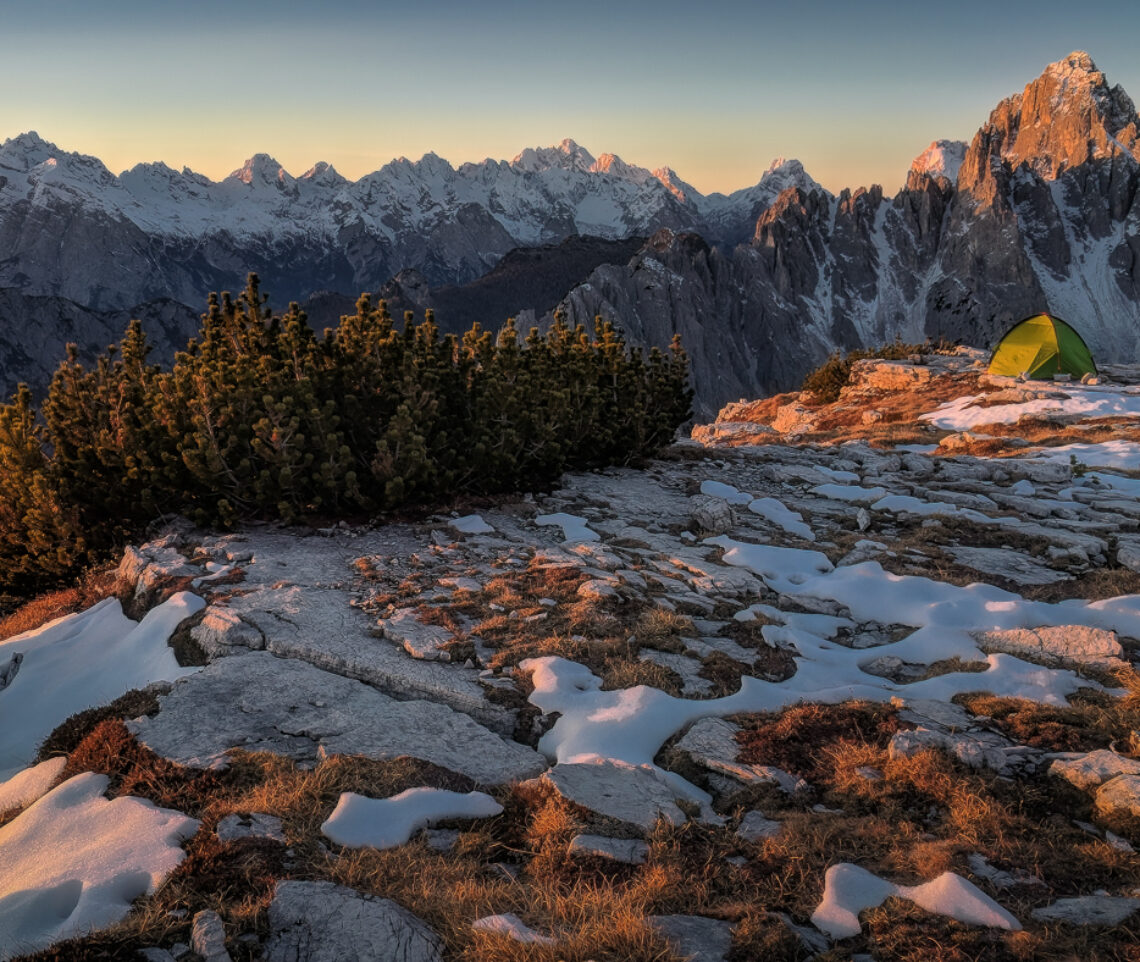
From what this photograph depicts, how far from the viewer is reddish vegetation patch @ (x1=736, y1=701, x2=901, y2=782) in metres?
5.49

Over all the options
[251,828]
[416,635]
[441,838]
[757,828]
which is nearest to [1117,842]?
[757,828]

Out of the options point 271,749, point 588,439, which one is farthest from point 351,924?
point 588,439

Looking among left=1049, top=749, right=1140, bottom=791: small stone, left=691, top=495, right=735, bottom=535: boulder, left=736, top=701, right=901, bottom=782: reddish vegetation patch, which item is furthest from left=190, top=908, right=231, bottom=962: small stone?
left=691, top=495, right=735, bottom=535: boulder

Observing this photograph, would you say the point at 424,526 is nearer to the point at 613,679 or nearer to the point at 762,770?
the point at 613,679

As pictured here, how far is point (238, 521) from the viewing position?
11.6 metres

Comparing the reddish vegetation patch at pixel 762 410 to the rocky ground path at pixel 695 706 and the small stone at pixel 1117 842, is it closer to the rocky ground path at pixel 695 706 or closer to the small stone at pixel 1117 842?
the rocky ground path at pixel 695 706

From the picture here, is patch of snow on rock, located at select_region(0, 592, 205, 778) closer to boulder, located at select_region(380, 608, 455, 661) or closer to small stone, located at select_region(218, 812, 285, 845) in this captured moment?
boulder, located at select_region(380, 608, 455, 661)

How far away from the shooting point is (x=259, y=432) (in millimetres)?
10625

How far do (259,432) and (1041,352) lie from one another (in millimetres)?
37726

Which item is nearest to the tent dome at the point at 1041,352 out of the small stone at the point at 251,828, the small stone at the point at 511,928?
the small stone at the point at 511,928

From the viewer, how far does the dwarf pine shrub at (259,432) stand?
11.2 meters

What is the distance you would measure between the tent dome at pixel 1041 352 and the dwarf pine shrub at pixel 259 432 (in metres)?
31.0

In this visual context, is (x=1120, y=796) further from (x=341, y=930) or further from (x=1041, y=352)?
(x=1041, y=352)

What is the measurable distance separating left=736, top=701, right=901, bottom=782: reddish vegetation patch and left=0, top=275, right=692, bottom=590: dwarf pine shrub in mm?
7295
